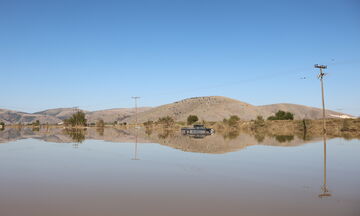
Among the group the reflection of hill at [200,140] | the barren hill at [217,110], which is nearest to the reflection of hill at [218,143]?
the reflection of hill at [200,140]

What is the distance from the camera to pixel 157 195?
9836 millimetres

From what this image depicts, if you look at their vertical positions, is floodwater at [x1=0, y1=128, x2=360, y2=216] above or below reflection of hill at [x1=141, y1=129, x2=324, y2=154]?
below

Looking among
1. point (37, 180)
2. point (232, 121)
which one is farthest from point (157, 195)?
point (232, 121)

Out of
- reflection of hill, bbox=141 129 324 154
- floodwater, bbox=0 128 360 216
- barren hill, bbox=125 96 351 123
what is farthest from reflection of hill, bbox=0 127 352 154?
barren hill, bbox=125 96 351 123

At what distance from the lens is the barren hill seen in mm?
152750

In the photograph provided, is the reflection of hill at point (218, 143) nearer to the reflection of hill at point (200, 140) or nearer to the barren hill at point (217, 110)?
the reflection of hill at point (200, 140)

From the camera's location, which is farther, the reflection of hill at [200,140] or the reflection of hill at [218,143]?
the reflection of hill at [200,140]

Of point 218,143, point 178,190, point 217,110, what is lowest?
point 178,190

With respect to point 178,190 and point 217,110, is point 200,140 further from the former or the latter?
point 217,110

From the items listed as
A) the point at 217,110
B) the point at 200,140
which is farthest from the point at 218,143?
the point at 217,110

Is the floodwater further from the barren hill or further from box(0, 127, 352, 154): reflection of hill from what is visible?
the barren hill

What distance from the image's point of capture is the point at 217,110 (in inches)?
6171

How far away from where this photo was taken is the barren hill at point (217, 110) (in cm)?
15275

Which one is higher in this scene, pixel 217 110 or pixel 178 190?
pixel 217 110
